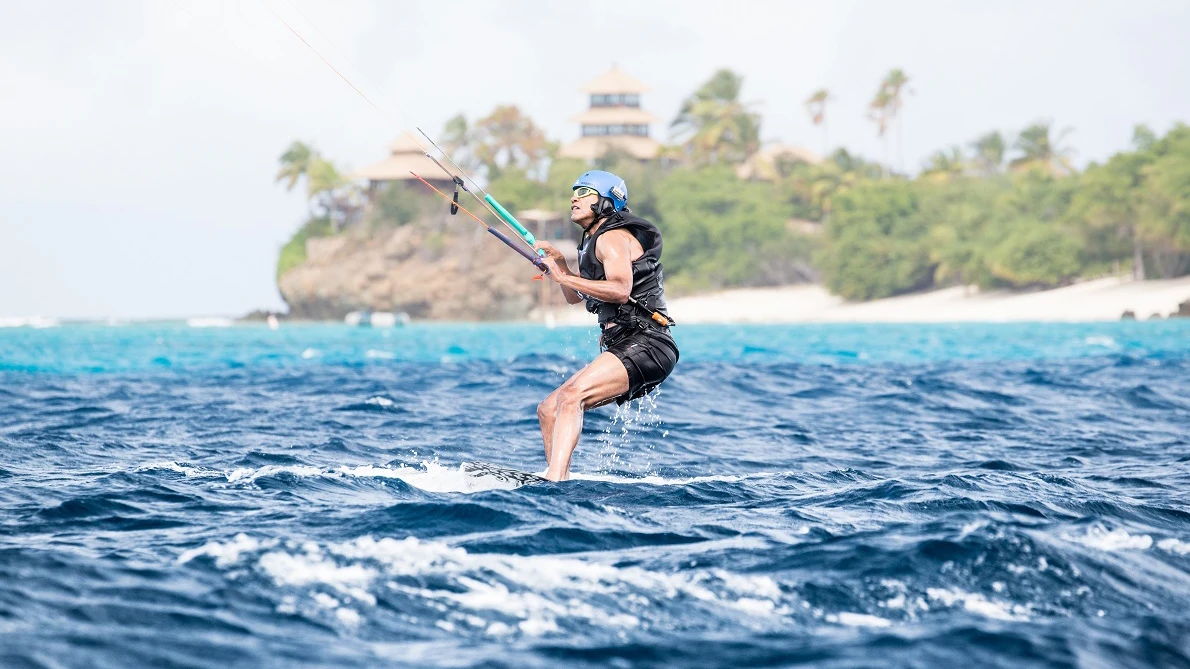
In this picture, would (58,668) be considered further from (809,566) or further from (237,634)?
(809,566)

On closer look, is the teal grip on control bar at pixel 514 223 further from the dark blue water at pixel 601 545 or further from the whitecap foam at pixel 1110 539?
the whitecap foam at pixel 1110 539

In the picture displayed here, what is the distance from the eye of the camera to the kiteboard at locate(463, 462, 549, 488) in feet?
27.2

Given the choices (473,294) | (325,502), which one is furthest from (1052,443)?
(473,294)

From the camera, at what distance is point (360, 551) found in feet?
19.5

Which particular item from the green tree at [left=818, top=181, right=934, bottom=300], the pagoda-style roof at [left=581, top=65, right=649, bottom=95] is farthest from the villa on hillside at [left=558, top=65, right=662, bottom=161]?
the green tree at [left=818, top=181, right=934, bottom=300]

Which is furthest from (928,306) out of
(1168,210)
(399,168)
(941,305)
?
(399,168)

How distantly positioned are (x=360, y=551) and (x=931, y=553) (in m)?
2.65

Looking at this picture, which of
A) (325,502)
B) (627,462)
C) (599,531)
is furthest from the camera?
(627,462)

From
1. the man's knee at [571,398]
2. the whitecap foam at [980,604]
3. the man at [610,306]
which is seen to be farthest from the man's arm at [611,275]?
the whitecap foam at [980,604]

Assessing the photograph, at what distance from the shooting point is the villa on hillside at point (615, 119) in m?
113

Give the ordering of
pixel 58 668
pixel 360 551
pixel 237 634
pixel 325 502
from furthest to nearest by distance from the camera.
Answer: pixel 325 502 → pixel 360 551 → pixel 237 634 → pixel 58 668

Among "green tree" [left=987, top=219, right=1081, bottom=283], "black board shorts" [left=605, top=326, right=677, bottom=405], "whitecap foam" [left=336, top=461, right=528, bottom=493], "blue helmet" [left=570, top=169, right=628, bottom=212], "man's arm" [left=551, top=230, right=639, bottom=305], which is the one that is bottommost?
"whitecap foam" [left=336, top=461, right=528, bottom=493]

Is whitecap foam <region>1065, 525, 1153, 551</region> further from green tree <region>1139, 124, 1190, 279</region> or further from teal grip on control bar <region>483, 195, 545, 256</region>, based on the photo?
green tree <region>1139, 124, 1190, 279</region>

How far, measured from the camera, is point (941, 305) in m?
87.4
